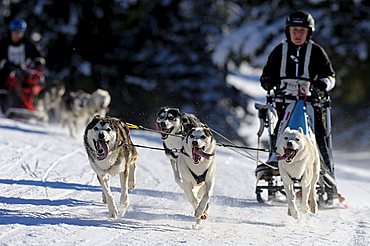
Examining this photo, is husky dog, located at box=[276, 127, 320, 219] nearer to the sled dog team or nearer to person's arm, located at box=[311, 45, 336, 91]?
the sled dog team

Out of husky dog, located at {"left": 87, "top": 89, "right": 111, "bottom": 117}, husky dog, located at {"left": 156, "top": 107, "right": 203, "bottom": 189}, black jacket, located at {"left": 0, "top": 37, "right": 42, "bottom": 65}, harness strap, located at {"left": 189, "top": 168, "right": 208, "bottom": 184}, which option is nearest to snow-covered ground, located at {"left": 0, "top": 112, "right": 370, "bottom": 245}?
harness strap, located at {"left": 189, "top": 168, "right": 208, "bottom": 184}

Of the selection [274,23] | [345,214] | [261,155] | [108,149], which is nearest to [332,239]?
[345,214]

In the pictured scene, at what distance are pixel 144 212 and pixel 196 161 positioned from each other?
0.83 m

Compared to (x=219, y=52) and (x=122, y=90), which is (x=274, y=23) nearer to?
(x=219, y=52)

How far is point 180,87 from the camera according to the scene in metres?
23.6

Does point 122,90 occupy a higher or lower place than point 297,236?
higher

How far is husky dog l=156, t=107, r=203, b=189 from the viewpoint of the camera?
8.04 m

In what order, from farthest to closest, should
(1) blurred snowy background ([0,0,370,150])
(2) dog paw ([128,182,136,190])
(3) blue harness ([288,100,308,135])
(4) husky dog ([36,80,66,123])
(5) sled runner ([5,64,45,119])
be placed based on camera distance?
1. (1) blurred snowy background ([0,0,370,150])
2. (5) sled runner ([5,64,45,119])
3. (4) husky dog ([36,80,66,123])
4. (2) dog paw ([128,182,136,190])
5. (3) blue harness ([288,100,308,135])

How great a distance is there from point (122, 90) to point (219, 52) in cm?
359

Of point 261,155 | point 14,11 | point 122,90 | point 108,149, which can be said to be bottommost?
point 108,149

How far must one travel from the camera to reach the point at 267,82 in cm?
837

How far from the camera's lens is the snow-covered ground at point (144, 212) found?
6.21 meters

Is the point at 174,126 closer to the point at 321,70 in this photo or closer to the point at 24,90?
the point at 321,70

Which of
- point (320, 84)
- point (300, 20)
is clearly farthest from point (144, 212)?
point (300, 20)
